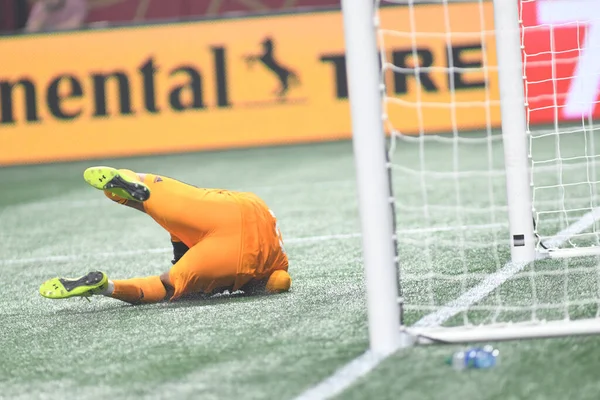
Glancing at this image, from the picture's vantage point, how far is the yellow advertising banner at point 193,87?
11.2 m

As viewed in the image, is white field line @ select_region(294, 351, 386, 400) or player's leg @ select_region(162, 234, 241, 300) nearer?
white field line @ select_region(294, 351, 386, 400)

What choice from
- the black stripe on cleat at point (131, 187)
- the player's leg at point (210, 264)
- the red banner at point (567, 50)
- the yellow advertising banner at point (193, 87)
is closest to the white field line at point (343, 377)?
the player's leg at point (210, 264)

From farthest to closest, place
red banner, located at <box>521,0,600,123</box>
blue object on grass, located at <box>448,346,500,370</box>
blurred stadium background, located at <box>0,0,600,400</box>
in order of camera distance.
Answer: red banner, located at <box>521,0,600,123</box> → blurred stadium background, located at <box>0,0,600,400</box> → blue object on grass, located at <box>448,346,500,370</box>

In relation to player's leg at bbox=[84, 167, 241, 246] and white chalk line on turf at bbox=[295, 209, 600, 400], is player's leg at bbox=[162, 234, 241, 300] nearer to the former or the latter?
player's leg at bbox=[84, 167, 241, 246]

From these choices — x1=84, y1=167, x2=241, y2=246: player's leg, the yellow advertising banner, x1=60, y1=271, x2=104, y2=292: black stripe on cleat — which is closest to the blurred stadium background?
the yellow advertising banner

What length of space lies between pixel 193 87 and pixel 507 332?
8.56 meters

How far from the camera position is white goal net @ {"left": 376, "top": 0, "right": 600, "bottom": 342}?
353cm

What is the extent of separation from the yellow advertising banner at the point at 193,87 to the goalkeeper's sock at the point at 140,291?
730 centimetres

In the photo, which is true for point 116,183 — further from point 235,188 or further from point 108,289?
point 235,188

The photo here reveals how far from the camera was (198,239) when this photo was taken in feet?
12.8

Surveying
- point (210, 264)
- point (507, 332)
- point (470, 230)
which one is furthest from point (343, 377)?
point (470, 230)

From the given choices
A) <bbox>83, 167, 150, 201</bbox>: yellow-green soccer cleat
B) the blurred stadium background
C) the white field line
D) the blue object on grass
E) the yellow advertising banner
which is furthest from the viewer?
the yellow advertising banner

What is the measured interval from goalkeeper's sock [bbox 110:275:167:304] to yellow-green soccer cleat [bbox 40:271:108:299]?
0.37 ft

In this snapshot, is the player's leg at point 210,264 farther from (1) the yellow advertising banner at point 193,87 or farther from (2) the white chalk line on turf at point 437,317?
(1) the yellow advertising banner at point 193,87
